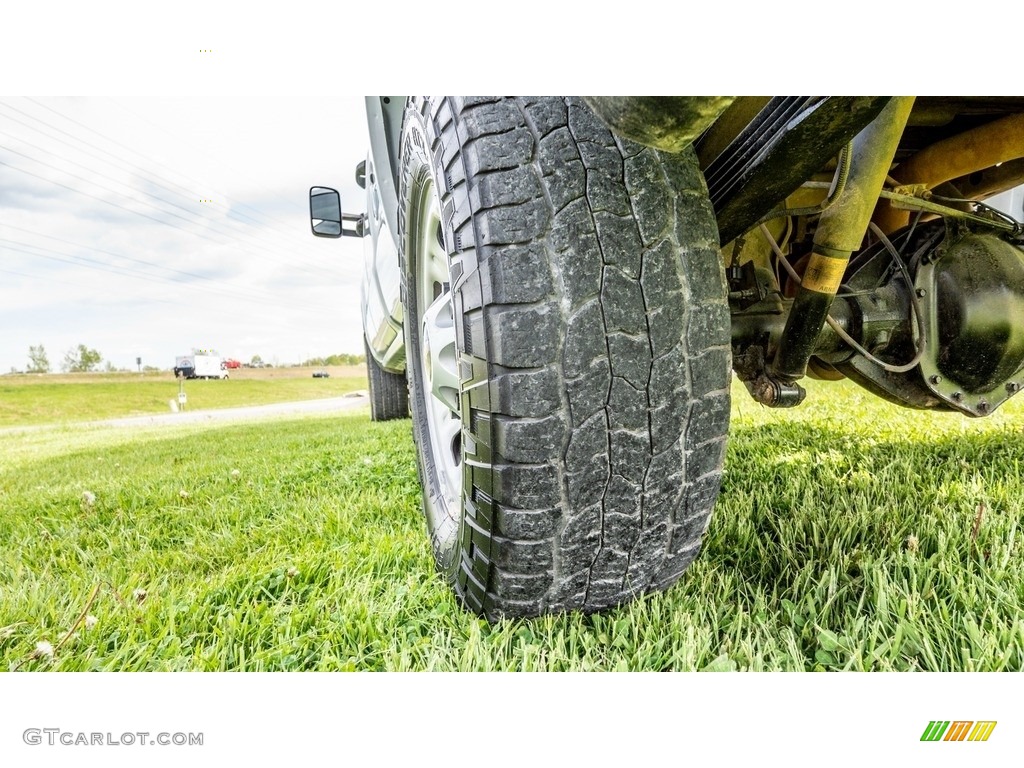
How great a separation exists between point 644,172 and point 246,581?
922 mm

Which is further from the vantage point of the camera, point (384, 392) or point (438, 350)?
point (384, 392)

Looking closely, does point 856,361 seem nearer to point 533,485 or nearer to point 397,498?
point 533,485

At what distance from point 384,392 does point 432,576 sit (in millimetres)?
2340

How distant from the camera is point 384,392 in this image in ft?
10.3

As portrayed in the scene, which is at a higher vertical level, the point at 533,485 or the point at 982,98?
the point at 982,98

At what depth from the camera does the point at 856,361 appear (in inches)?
40.5

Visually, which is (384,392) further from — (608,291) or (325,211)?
(608,291)

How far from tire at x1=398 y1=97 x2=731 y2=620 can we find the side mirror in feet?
5.19

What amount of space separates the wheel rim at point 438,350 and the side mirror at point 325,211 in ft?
4.08
